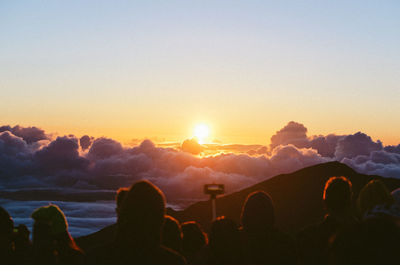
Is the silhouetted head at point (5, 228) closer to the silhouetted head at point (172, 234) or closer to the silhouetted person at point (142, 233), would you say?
the silhouetted head at point (172, 234)

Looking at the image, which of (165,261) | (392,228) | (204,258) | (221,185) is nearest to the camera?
(392,228)

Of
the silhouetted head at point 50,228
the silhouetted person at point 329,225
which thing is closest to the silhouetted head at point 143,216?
the silhouetted head at point 50,228

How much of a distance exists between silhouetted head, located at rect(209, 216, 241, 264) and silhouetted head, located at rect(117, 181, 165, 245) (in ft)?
6.01

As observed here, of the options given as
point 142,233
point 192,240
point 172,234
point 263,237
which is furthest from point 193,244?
point 142,233

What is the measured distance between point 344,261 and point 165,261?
192 centimetres

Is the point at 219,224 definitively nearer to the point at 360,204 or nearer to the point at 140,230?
the point at 140,230

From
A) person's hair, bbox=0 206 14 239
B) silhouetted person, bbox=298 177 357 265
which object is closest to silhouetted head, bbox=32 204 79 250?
person's hair, bbox=0 206 14 239

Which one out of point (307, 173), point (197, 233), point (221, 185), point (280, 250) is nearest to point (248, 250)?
point (280, 250)

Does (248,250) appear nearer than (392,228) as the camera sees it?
No

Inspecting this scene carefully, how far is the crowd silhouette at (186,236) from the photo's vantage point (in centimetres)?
519

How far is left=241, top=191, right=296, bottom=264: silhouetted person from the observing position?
6965 mm

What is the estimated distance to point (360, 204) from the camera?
8.39 metres

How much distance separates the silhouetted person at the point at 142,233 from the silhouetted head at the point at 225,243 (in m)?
1.72

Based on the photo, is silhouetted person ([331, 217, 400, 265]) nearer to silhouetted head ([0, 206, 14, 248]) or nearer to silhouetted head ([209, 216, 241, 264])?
silhouetted head ([209, 216, 241, 264])
